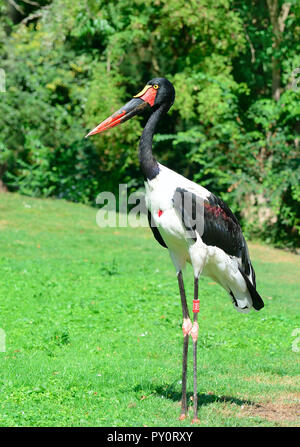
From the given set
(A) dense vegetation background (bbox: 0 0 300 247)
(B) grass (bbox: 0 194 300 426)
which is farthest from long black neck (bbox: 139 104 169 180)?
(A) dense vegetation background (bbox: 0 0 300 247)

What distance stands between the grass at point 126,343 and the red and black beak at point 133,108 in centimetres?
211

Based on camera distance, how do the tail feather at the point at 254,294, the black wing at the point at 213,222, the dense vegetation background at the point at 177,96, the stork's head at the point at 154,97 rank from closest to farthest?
the black wing at the point at 213,222, the stork's head at the point at 154,97, the tail feather at the point at 254,294, the dense vegetation background at the point at 177,96

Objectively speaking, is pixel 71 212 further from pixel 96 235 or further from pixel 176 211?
pixel 176 211

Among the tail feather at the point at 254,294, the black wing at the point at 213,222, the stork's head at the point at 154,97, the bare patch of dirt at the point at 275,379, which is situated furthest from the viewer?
the bare patch of dirt at the point at 275,379

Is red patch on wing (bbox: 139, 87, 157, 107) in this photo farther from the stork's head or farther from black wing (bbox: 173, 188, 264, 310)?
black wing (bbox: 173, 188, 264, 310)

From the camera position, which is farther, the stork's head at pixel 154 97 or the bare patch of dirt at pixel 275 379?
the bare patch of dirt at pixel 275 379

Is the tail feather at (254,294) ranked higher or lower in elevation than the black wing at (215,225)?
lower

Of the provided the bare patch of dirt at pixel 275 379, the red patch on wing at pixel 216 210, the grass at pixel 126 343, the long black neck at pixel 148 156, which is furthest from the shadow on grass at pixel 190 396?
the long black neck at pixel 148 156

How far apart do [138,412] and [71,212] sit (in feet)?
39.0

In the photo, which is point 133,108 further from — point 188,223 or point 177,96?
point 177,96

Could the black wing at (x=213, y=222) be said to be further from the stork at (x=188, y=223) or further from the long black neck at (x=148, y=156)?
the long black neck at (x=148, y=156)

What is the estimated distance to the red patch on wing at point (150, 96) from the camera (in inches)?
235

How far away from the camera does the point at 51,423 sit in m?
5.32
